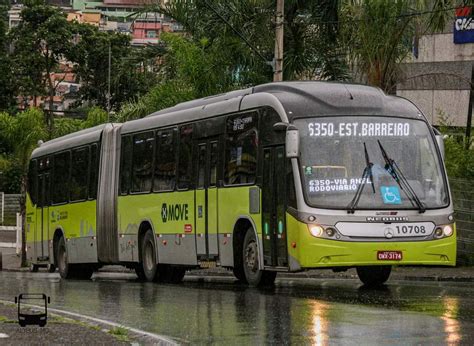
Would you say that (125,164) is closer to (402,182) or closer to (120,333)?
(402,182)

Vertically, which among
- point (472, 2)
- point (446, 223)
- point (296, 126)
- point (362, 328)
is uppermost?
point (472, 2)

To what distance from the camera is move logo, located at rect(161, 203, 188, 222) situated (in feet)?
79.9

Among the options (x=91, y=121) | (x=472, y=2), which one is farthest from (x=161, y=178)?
(x=91, y=121)

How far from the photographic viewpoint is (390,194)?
65.5 feet

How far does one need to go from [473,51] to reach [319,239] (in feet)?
83.4

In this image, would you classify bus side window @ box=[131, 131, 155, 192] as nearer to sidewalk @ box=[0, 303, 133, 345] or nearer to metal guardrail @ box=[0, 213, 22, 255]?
sidewalk @ box=[0, 303, 133, 345]

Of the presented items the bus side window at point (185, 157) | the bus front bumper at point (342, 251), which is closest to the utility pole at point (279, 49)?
the bus side window at point (185, 157)

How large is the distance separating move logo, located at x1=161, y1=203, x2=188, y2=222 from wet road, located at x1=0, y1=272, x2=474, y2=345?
181 cm

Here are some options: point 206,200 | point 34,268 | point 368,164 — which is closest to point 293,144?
point 368,164

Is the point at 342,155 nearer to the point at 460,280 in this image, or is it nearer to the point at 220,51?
the point at 460,280

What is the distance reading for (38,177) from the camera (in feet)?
112

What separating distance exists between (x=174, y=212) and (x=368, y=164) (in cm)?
569

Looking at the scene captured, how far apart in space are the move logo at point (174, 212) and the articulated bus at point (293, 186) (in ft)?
0.12

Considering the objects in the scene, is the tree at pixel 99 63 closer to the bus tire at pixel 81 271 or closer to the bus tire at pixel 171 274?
the bus tire at pixel 81 271
